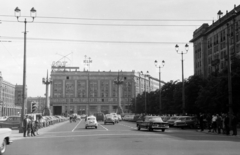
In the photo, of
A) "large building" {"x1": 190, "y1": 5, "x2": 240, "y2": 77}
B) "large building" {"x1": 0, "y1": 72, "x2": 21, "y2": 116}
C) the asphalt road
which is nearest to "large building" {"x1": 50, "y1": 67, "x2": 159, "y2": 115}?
"large building" {"x1": 0, "y1": 72, "x2": 21, "y2": 116}

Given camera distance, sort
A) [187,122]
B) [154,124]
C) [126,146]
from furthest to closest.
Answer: [187,122] < [154,124] < [126,146]

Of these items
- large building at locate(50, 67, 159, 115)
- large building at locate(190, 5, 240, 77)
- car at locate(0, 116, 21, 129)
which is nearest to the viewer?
car at locate(0, 116, 21, 129)

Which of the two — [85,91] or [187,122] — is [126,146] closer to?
[187,122]

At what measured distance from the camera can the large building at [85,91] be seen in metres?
A: 178

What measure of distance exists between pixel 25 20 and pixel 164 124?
17.5 metres

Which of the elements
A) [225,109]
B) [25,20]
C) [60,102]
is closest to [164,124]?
[225,109]

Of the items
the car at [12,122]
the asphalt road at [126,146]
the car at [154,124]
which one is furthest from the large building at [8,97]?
the asphalt road at [126,146]

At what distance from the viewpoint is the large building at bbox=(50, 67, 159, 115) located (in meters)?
178

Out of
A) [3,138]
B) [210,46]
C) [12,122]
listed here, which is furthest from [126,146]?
[210,46]

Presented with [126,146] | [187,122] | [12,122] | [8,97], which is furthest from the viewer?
[8,97]

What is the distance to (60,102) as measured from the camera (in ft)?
582

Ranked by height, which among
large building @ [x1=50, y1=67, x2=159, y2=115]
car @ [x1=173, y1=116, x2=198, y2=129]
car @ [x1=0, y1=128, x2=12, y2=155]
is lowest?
car @ [x1=173, y1=116, x2=198, y2=129]

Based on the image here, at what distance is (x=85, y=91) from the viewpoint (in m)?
181

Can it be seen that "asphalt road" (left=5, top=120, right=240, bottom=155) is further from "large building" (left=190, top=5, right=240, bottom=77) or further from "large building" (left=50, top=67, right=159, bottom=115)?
"large building" (left=50, top=67, right=159, bottom=115)
